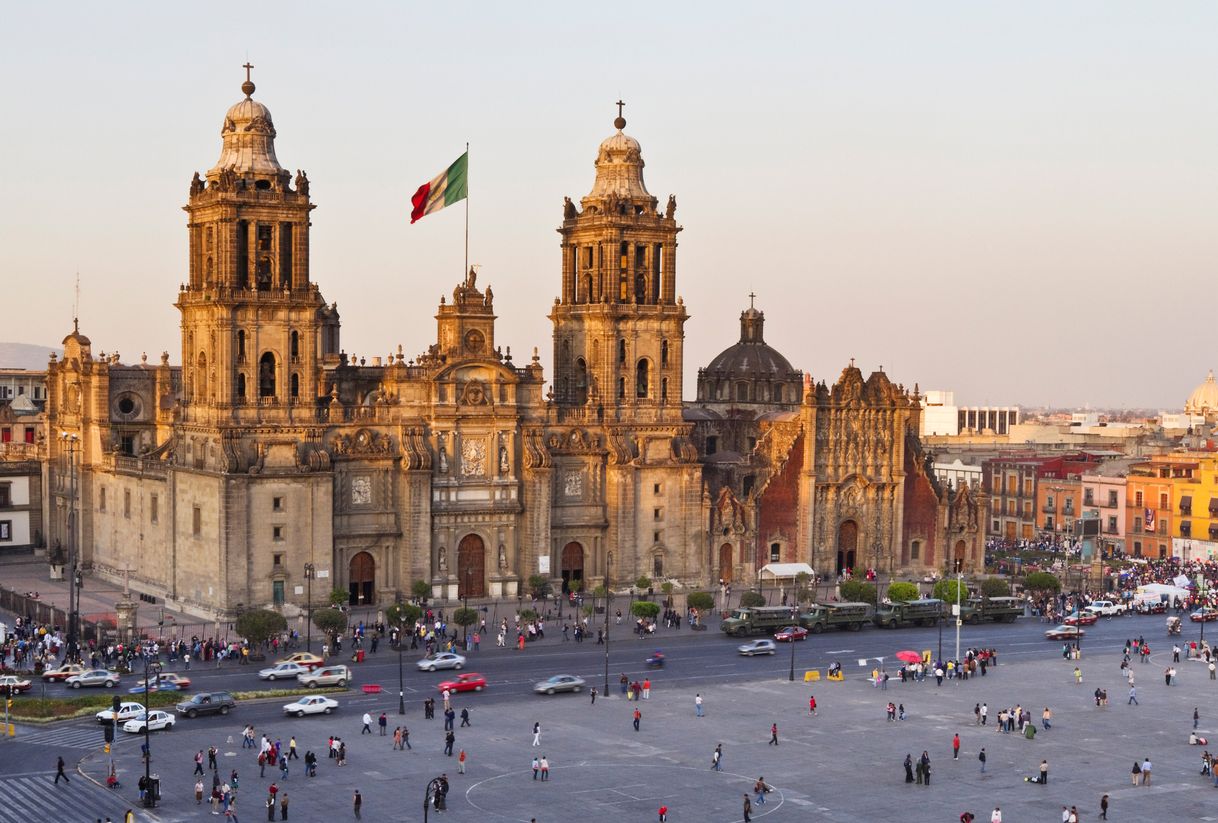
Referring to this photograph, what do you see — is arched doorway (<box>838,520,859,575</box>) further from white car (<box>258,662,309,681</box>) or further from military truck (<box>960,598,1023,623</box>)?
white car (<box>258,662,309,681</box>)

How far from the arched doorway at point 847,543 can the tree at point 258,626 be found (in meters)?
45.1

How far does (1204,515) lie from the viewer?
146875mm

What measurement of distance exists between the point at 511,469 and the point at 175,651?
26744 mm

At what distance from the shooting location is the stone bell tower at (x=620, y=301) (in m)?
120

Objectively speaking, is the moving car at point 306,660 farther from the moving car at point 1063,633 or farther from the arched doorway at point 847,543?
the arched doorway at point 847,543

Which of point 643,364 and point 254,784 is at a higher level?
point 643,364

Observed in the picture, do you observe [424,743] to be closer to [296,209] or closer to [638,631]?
[638,631]

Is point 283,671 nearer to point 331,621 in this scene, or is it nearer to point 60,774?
point 331,621

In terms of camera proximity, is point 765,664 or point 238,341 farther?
point 238,341

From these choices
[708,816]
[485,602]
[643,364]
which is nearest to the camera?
[708,816]

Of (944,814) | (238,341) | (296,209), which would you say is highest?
(296,209)

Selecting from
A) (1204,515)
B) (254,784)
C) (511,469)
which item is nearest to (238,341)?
(511,469)

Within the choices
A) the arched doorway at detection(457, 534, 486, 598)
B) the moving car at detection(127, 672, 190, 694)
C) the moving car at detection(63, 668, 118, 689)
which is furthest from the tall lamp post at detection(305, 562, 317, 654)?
the moving car at detection(63, 668, 118, 689)

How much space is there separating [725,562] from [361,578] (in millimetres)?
25550
